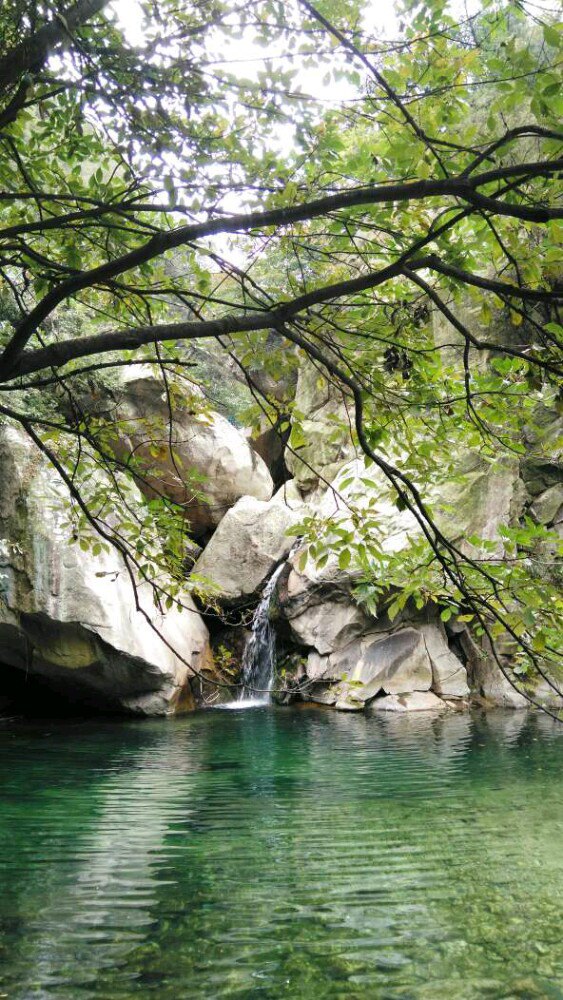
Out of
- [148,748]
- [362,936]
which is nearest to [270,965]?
[362,936]

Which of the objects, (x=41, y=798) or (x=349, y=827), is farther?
(x=41, y=798)

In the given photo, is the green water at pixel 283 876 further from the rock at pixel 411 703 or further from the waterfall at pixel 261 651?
the waterfall at pixel 261 651

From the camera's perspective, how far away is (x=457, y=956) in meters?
2.90

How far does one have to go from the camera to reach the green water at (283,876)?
273 cm

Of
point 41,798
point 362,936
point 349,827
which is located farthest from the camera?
point 41,798

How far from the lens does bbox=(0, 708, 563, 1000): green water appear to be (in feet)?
8.97

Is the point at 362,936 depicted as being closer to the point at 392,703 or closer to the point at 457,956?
the point at 457,956

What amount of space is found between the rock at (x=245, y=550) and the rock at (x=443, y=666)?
11.2 feet

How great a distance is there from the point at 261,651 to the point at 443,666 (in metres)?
3.54

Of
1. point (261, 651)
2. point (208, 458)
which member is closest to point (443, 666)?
point (261, 651)

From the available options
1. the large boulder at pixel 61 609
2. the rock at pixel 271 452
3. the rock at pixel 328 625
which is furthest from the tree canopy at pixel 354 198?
the rock at pixel 271 452

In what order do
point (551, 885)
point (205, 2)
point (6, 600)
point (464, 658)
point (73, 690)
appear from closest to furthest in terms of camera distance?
1. point (205, 2)
2. point (551, 885)
3. point (6, 600)
4. point (73, 690)
5. point (464, 658)

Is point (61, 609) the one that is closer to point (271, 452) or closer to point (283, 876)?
point (283, 876)

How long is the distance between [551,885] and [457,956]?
3.78ft
